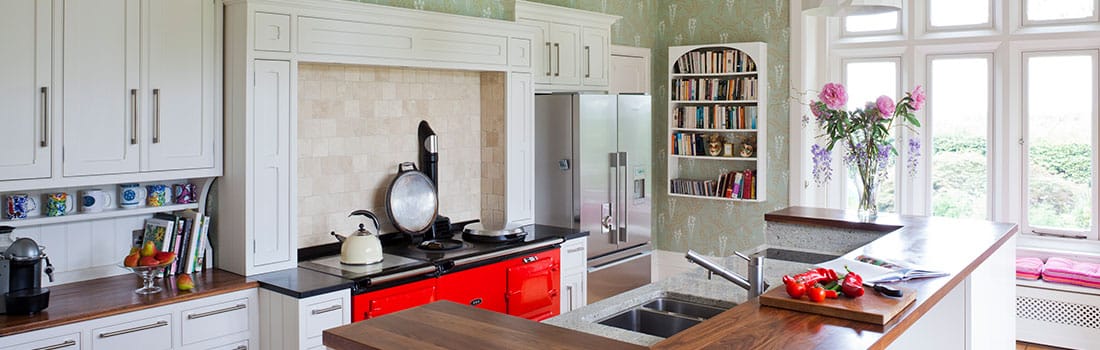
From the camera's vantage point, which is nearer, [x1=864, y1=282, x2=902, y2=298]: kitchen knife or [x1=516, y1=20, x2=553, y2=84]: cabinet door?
[x1=864, y1=282, x2=902, y2=298]: kitchen knife

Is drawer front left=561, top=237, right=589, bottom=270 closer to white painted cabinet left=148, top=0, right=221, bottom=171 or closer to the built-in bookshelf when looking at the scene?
the built-in bookshelf

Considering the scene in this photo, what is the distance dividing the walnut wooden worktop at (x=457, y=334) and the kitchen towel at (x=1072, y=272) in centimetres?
442

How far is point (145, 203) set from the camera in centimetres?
379

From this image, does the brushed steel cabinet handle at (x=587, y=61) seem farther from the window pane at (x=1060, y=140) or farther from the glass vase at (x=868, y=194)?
the window pane at (x=1060, y=140)

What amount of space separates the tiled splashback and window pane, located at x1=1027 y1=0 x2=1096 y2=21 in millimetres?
3563

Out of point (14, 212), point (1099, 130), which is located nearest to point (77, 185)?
point (14, 212)

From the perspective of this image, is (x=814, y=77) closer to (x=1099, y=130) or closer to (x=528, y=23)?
(x=1099, y=130)

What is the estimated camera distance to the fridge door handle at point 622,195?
18.7 feet

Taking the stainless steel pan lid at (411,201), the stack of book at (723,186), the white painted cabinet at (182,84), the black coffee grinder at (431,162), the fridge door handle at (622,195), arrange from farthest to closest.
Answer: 1. the stack of book at (723,186)
2. the fridge door handle at (622,195)
3. the black coffee grinder at (431,162)
4. the stainless steel pan lid at (411,201)
5. the white painted cabinet at (182,84)

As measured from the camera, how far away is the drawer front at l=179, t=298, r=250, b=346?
3.48 meters

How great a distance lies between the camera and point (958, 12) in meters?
6.02

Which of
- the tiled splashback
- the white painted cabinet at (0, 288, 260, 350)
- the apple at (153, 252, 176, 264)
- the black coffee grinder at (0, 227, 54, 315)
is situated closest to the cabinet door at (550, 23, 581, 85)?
the tiled splashback

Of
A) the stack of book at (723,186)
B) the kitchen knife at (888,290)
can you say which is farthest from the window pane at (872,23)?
the kitchen knife at (888,290)

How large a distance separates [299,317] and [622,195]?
2.67 metres
